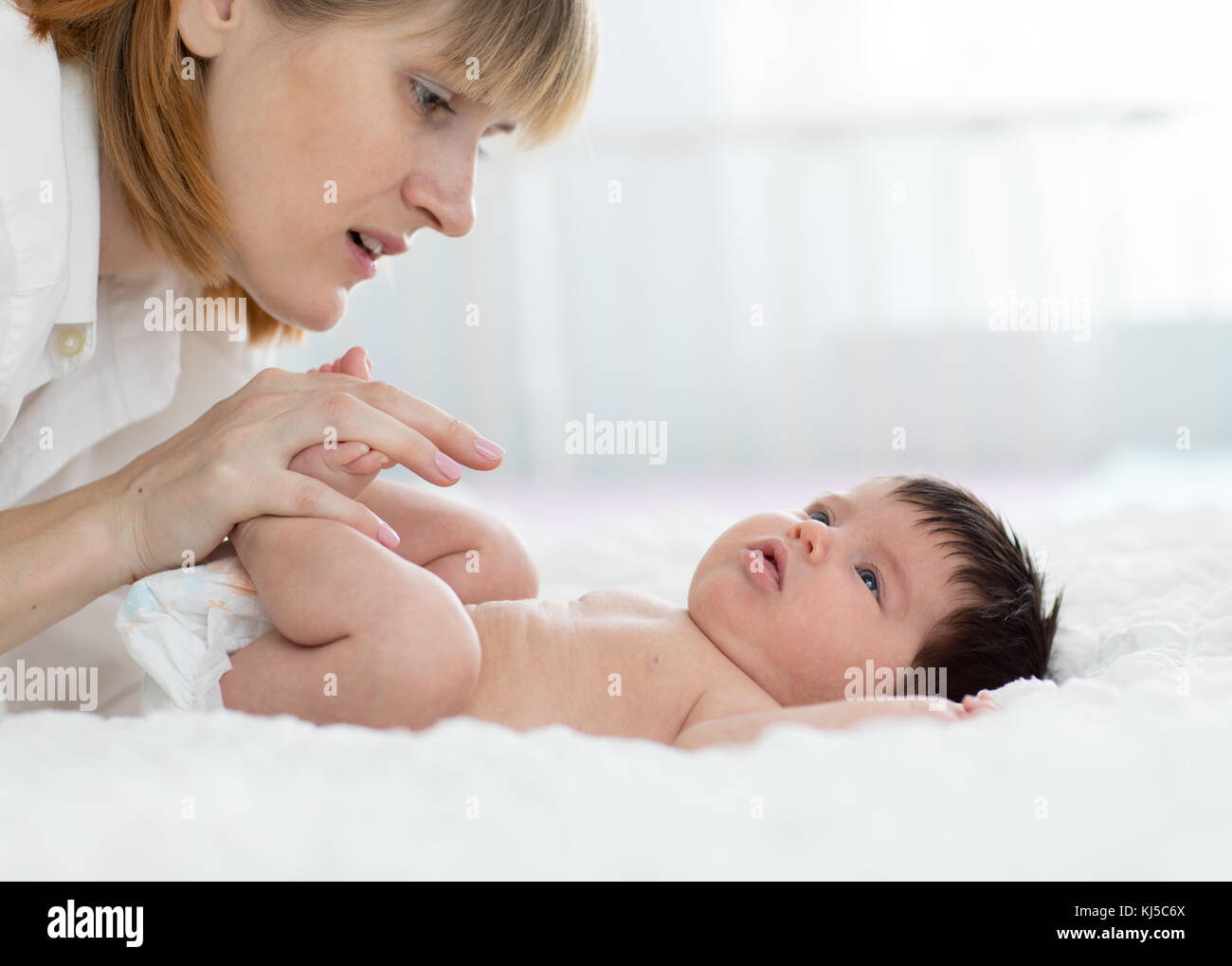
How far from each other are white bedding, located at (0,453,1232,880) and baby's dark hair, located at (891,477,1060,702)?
190mm

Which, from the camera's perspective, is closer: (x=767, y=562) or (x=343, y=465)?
(x=343, y=465)

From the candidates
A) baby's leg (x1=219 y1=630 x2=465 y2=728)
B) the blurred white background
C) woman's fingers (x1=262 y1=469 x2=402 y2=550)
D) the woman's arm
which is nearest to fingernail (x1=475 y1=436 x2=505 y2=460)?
woman's fingers (x1=262 y1=469 x2=402 y2=550)

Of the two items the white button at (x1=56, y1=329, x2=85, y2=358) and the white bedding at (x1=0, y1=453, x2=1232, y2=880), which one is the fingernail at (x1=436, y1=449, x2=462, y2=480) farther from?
the white button at (x1=56, y1=329, x2=85, y2=358)

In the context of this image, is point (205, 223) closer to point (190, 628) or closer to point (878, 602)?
point (190, 628)

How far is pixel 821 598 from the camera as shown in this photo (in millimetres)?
1020

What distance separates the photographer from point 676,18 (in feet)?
11.6

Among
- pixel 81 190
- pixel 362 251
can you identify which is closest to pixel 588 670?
pixel 362 251

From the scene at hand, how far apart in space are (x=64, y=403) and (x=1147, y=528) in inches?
51.9

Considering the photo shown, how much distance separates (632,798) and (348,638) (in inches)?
12.2

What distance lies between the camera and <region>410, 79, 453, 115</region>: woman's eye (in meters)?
1.09

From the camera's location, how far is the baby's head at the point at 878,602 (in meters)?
1.01

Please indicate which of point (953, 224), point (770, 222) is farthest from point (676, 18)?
point (953, 224)

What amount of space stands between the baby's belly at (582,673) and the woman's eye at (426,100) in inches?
20.7

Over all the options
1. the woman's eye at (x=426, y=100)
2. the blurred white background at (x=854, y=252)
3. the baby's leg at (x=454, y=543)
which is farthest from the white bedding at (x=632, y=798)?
the blurred white background at (x=854, y=252)
